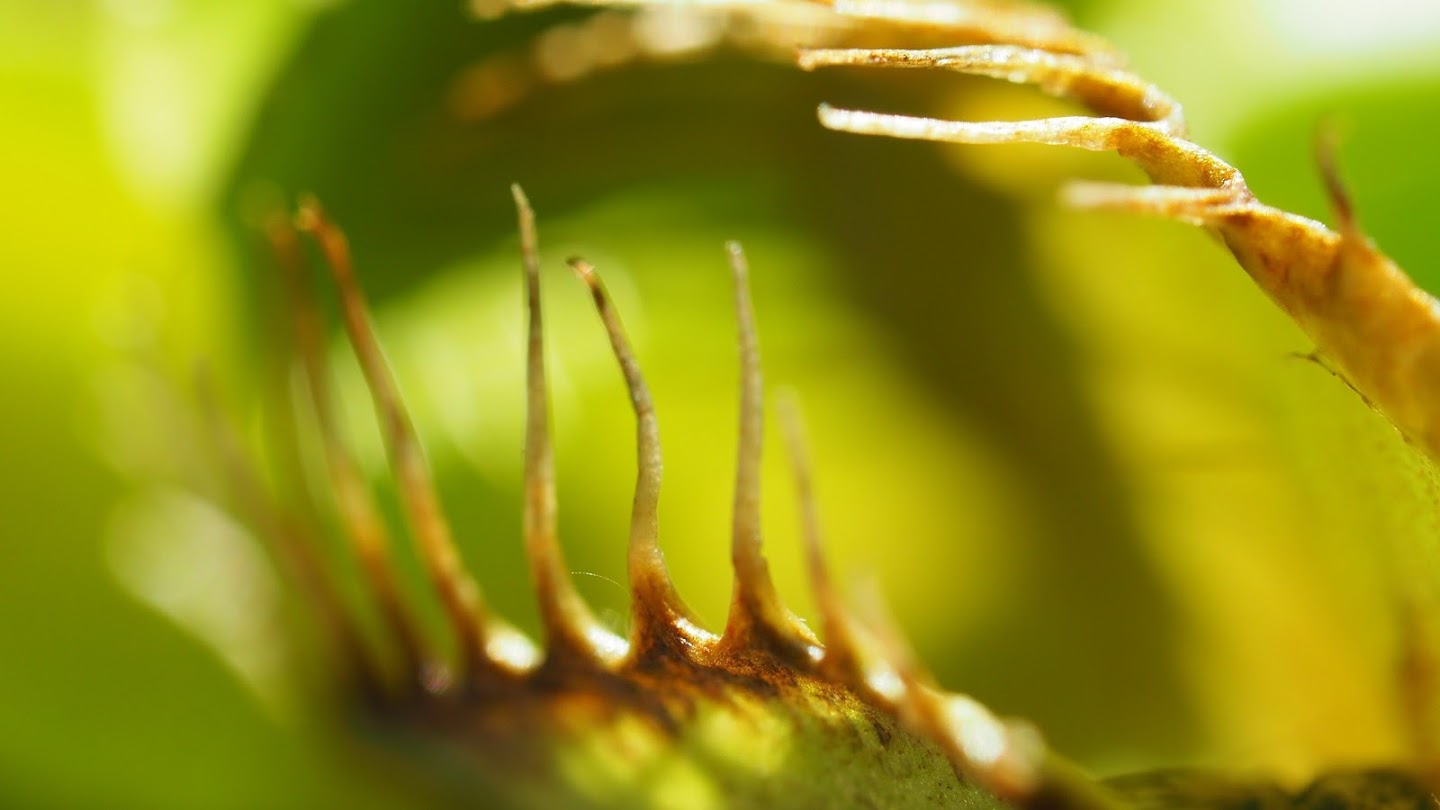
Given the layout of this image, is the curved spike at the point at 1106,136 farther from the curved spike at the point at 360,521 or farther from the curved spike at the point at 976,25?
the curved spike at the point at 360,521

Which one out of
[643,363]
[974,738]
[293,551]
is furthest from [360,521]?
[974,738]

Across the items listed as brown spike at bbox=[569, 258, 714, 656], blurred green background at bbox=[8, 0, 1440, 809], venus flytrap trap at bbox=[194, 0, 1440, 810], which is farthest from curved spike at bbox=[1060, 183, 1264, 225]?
blurred green background at bbox=[8, 0, 1440, 809]

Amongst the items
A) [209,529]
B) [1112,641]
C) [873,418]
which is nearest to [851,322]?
[873,418]

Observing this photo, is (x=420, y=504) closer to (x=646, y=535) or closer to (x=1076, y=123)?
(x=646, y=535)

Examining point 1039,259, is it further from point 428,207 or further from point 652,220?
point 428,207

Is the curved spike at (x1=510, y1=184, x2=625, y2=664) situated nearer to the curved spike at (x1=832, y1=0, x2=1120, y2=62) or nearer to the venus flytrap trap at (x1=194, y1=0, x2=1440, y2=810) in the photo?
the venus flytrap trap at (x1=194, y1=0, x2=1440, y2=810)

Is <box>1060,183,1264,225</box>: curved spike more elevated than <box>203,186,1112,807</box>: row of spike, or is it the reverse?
<box>1060,183,1264,225</box>: curved spike
